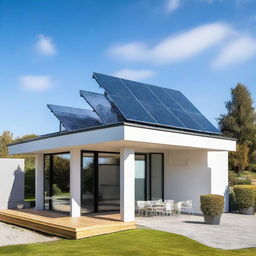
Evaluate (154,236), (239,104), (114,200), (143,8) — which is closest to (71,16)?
(143,8)

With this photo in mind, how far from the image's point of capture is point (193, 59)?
63.4 feet

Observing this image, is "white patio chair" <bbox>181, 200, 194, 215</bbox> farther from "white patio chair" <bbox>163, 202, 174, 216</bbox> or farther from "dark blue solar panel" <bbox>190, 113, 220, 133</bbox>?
"dark blue solar panel" <bbox>190, 113, 220, 133</bbox>

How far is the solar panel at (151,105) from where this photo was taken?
13570 millimetres

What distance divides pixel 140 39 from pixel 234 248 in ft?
38.1

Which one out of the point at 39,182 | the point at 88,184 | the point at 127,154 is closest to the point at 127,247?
the point at 127,154

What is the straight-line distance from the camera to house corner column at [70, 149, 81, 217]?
49.0 ft

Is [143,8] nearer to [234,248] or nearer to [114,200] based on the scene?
[114,200]

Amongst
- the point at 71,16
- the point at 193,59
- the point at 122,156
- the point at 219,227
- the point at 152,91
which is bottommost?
the point at 219,227

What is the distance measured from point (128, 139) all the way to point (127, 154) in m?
1.62

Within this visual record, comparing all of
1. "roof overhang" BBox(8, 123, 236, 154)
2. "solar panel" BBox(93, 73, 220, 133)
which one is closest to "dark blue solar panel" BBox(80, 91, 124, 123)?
"solar panel" BBox(93, 73, 220, 133)

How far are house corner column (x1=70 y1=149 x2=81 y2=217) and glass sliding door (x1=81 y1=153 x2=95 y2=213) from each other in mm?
253

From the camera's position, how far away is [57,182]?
16844 mm

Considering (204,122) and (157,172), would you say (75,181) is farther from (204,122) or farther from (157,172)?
(204,122)

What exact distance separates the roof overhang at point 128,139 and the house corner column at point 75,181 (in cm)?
98
